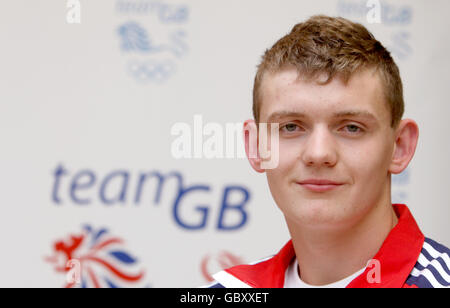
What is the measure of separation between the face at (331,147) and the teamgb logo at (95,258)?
1.17 meters

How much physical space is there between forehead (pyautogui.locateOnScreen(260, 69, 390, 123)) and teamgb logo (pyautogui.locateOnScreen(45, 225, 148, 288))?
120cm

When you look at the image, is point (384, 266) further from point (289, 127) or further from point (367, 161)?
point (289, 127)

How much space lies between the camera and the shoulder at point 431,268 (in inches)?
36.8

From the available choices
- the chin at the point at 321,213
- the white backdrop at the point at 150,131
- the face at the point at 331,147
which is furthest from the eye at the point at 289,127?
the white backdrop at the point at 150,131

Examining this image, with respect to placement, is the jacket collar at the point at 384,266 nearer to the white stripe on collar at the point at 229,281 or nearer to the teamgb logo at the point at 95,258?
the white stripe on collar at the point at 229,281

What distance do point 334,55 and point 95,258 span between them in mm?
1376

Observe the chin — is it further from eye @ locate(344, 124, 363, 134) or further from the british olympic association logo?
the british olympic association logo

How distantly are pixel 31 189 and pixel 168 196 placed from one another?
51 centimetres

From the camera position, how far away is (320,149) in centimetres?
92

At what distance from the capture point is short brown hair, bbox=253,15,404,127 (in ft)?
3.21

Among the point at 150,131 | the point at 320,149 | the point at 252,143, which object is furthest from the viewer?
the point at 150,131

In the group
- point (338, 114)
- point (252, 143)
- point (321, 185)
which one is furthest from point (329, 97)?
point (252, 143)

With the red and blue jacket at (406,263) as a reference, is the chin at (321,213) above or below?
above

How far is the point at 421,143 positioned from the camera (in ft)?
6.73
